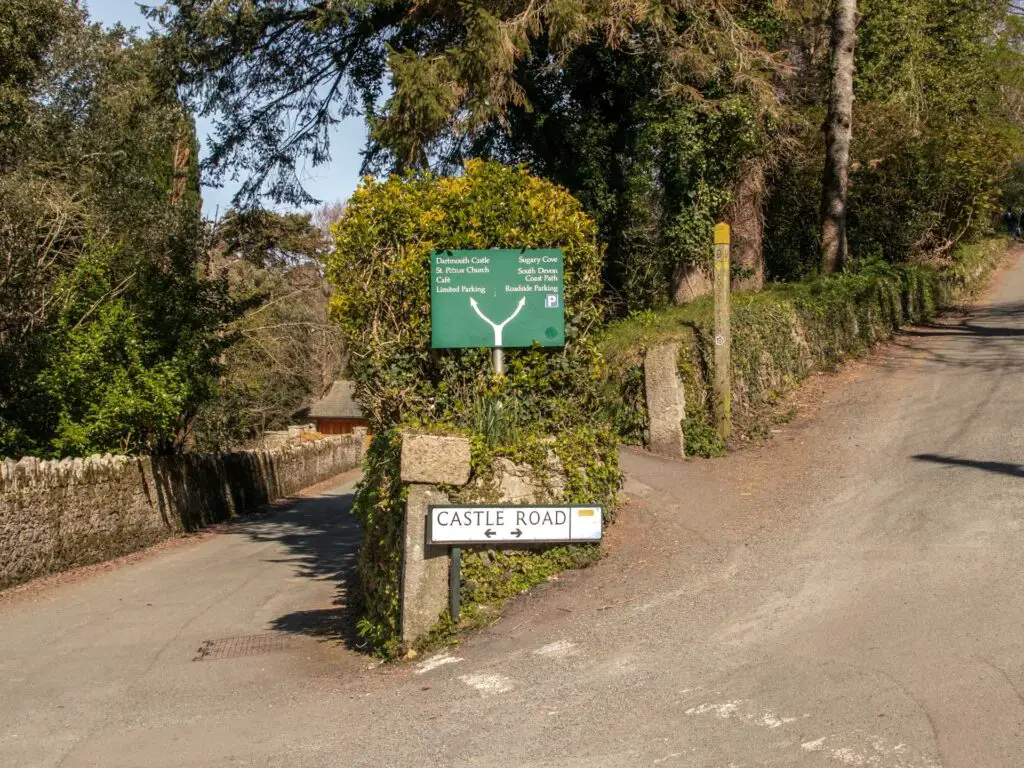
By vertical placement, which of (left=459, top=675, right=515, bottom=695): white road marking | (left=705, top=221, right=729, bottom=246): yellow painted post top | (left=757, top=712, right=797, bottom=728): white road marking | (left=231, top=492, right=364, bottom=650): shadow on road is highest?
(left=705, top=221, right=729, bottom=246): yellow painted post top

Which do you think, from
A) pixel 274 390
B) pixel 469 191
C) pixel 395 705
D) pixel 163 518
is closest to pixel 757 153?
pixel 469 191

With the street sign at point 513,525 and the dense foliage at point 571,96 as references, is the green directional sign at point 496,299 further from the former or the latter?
the dense foliage at point 571,96

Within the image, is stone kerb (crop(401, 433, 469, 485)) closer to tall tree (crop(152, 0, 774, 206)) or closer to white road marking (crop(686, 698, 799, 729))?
white road marking (crop(686, 698, 799, 729))

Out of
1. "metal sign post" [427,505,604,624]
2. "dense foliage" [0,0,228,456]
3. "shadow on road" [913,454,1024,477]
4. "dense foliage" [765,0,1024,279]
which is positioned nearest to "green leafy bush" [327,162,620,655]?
"metal sign post" [427,505,604,624]

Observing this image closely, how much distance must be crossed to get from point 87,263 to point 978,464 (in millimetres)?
14052

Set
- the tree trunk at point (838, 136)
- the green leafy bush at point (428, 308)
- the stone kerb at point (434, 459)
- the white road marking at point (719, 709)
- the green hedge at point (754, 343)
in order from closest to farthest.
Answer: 1. the white road marking at point (719, 709)
2. the stone kerb at point (434, 459)
3. the green leafy bush at point (428, 308)
4. the green hedge at point (754, 343)
5. the tree trunk at point (838, 136)

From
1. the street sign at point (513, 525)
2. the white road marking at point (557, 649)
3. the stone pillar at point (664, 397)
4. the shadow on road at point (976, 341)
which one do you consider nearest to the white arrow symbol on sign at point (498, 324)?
the street sign at point (513, 525)

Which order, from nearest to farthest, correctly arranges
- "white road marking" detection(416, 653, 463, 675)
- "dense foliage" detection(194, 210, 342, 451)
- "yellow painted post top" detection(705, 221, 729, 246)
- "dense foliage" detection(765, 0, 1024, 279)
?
"white road marking" detection(416, 653, 463, 675) → "yellow painted post top" detection(705, 221, 729, 246) → "dense foliage" detection(194, 210, 342, 451) → "dense foliage" detection(765, 0, 1024, 279)

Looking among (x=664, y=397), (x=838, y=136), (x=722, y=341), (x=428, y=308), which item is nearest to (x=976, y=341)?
(x=838, y=136)

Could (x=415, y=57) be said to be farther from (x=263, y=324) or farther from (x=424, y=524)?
(x=263, y=324)

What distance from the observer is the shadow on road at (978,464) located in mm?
10780

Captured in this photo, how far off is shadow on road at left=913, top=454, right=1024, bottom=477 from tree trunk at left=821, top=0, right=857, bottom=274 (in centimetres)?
1100

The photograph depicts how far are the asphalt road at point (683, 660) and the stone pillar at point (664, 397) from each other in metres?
1.10

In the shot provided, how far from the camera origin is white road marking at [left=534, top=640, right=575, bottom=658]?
7457 millimetres
